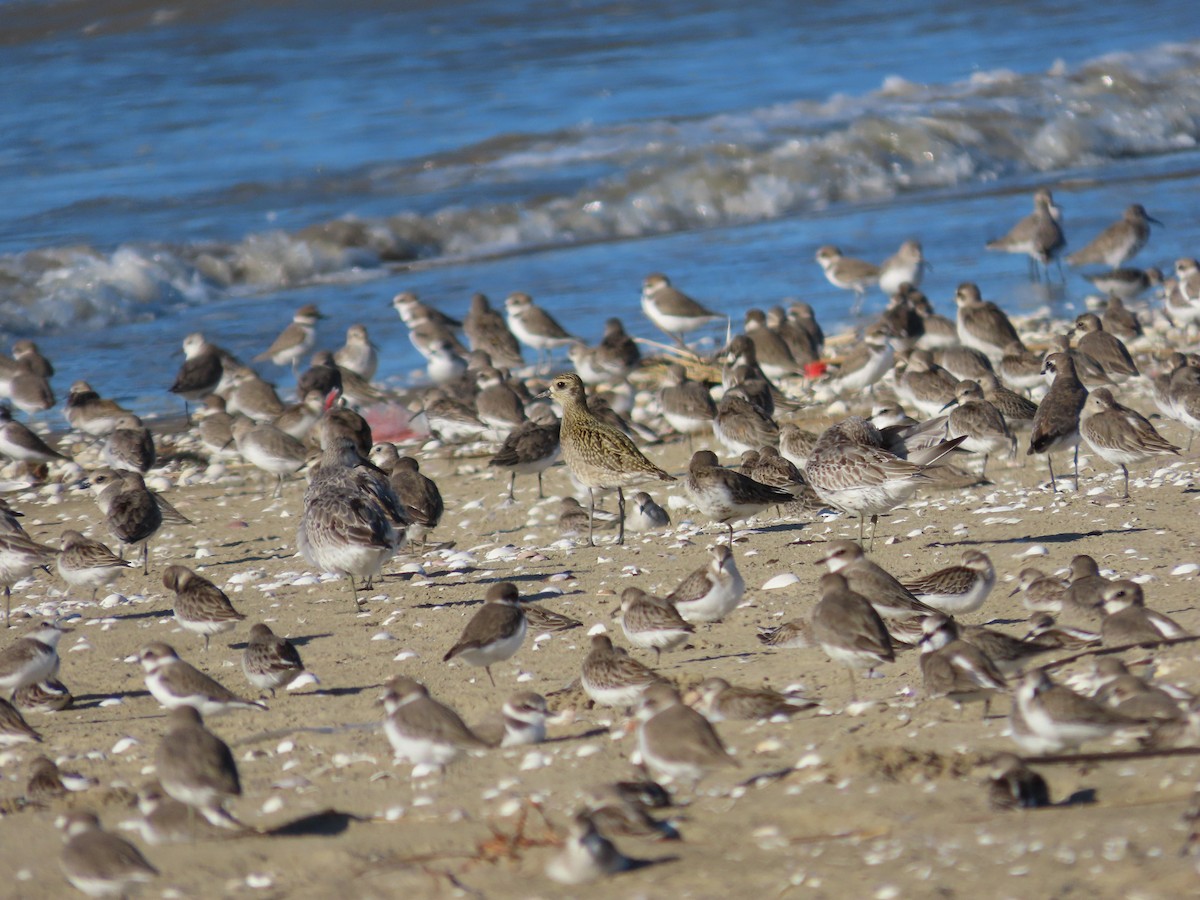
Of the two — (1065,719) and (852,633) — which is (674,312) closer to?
(852,633)

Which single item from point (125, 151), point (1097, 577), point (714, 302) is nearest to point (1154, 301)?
point (714, 302)

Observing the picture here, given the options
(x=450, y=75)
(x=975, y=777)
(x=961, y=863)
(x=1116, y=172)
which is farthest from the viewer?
(x=450, y=75)

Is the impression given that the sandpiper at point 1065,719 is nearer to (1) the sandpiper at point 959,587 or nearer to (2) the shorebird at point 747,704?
(2) the shorebird at point 747,704

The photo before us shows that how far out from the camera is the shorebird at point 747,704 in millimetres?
6227

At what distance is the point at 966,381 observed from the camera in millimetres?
12289

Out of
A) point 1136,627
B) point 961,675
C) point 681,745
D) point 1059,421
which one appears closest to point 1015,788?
point 961,675

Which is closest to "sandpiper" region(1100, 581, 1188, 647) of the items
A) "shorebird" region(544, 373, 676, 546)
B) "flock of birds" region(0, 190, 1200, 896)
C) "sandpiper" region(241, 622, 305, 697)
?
"flock of birds" region(0, 190, 1200, 896)

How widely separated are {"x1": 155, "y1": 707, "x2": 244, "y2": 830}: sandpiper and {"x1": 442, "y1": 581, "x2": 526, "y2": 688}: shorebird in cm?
153

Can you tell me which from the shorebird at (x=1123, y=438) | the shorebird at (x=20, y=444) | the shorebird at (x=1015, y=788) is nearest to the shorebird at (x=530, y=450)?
the shorebird at (x=1123, y=438)

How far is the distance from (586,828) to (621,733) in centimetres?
164

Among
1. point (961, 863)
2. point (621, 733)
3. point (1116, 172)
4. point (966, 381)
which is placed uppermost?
point (961, 863)

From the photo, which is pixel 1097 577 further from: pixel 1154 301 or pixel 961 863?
pixel 1154 301

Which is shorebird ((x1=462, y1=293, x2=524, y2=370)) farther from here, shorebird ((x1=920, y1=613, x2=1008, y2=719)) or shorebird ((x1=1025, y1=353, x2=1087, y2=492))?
shorebird ((x1=920, y1=613, x2=1008, y2=719))

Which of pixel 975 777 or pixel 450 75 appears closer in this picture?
pixel 975 777
